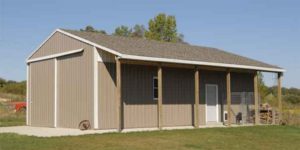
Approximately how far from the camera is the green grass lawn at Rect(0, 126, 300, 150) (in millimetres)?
12266

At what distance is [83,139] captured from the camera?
13625 mm

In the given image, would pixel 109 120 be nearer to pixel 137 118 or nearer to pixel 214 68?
pixel 137 118

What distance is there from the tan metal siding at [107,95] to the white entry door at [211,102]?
5559mm

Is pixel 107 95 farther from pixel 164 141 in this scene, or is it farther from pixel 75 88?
pixel 164 141

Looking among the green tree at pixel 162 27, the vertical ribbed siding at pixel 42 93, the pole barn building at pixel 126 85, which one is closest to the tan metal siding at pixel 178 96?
the pole barn building at pixel 126 85

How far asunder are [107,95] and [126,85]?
0.99 meters

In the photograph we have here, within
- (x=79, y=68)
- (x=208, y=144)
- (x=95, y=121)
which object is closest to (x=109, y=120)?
(x=95, y=121)

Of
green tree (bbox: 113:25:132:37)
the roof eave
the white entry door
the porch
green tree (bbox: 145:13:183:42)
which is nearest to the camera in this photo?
the roof eave

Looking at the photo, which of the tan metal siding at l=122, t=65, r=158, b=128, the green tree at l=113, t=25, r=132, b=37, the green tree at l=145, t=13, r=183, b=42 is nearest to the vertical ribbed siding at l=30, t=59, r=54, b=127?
the tan metal siding at l=122, t=65, r=158, b=128

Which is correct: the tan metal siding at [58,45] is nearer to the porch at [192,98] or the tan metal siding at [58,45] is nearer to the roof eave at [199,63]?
the porch at [192,98]

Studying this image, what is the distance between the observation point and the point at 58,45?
787 inches

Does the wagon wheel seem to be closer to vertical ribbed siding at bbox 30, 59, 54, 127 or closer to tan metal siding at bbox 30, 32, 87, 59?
vertical ribbed siding at bbox 30, 59, 54, 127

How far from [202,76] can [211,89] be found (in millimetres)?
950

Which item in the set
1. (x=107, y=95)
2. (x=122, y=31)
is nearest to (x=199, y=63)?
(x=107, y=95)
